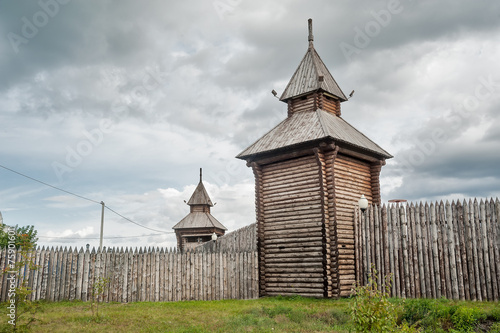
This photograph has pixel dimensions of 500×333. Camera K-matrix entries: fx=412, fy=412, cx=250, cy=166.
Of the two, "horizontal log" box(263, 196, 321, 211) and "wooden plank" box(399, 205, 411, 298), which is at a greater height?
"horizontal log" box(263, 196, 321, 211)

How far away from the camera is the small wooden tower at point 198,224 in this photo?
36500 mm

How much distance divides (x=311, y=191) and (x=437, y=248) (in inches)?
197

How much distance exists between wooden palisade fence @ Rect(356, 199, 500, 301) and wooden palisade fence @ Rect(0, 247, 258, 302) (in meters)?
5.25

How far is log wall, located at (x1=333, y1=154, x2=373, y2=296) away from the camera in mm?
15578

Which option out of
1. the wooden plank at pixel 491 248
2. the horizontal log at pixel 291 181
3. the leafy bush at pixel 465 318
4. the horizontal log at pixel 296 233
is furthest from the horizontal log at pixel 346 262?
the leafy bush at pixel 465 318

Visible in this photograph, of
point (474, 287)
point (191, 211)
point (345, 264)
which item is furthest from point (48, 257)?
point (191, 211)

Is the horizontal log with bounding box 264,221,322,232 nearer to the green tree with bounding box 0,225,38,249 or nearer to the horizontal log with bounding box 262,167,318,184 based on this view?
the horizontal log with bounding box 262,167,318,184

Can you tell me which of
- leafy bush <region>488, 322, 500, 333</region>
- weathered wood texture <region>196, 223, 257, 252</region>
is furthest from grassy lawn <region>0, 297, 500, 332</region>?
weathered wood texture <region>196, 223, 257, 252</region>

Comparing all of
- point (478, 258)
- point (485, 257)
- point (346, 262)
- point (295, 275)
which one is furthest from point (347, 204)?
point (485, 257)

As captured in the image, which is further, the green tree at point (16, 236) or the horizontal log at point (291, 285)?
the horizontal log at point (291, 285)

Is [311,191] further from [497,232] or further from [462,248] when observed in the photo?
[497,232]

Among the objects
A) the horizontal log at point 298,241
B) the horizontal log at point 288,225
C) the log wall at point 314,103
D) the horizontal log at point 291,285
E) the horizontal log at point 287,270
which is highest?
the log wall at point 314,103

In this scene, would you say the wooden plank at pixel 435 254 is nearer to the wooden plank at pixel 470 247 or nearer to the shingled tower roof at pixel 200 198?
the wooden plank at pixel 470 247

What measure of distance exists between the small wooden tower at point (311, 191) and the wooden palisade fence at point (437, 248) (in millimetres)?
1219
